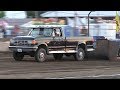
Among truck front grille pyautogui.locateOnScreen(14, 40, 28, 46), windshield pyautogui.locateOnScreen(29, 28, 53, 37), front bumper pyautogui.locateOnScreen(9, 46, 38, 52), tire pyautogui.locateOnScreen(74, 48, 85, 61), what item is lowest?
tire pyautogui.locateOnScreen(74, 48, 85, 61)

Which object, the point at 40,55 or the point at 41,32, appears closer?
the point at 40,55

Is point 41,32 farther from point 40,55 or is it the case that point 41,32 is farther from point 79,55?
point 79,55

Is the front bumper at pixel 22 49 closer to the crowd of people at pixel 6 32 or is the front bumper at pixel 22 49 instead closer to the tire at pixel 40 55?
the tire at pixel 40 55

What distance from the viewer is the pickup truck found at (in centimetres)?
1962

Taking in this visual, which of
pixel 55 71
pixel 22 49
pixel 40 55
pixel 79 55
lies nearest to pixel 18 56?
pixel 22 49

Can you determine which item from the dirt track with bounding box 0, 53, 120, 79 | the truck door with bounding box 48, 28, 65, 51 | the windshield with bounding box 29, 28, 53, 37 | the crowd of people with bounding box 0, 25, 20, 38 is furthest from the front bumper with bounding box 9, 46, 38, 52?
the crowd of people with bounding box 0, 25, 20, 38

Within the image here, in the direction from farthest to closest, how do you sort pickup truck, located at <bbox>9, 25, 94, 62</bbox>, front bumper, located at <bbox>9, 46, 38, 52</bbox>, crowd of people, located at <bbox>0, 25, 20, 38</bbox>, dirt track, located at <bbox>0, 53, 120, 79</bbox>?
crowd of people, located at <bbox>0, 25, 20, 38</bbox>, pickup truck, located at <bbox>9, 25, 94, 62</bbox>, front bumper, located at <bbox>9, 46, 38, 52</bbox>, dirt track, located at <bbox>0, 53, 120, 79</bbox>

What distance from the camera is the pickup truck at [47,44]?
19625 mm

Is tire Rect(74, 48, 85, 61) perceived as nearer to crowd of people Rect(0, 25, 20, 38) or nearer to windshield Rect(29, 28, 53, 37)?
windshield Rect(29, 28, 53, 37)

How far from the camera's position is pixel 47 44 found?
2023 cm

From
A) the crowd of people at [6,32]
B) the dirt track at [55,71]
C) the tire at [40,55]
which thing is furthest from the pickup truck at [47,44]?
the crowd of people at [6,32]
